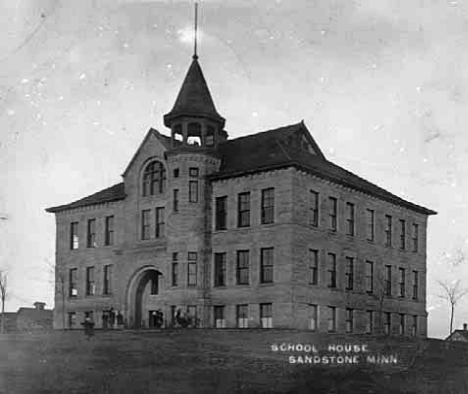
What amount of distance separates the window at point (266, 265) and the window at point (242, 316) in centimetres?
171

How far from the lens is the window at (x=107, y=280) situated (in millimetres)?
46375

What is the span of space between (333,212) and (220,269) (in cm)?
646

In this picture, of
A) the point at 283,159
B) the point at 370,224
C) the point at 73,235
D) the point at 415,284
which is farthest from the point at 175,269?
the point at 415,284

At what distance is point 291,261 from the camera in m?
38.9

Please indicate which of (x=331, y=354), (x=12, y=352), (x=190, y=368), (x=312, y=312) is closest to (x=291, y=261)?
(x=312, y=312)

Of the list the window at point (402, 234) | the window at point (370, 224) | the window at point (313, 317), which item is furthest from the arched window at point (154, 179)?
the window at point (402, 234)

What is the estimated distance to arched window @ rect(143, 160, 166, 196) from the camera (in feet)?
145

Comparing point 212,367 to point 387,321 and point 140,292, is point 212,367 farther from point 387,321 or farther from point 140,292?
point 387,321

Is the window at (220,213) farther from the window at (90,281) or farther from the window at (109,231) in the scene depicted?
the window at (90,281)

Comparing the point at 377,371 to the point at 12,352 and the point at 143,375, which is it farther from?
the point at 12,352

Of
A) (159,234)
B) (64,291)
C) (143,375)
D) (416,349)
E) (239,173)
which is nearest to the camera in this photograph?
(143,375)

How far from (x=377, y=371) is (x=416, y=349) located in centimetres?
416

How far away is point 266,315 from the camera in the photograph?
39.6 meters

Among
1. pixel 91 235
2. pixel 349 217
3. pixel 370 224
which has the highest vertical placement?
pixel 349 217
